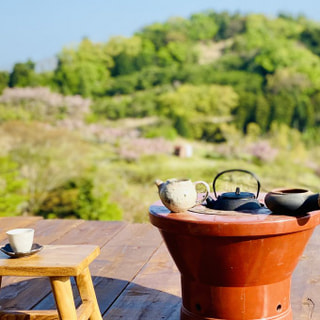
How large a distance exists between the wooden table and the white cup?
0.48 metres

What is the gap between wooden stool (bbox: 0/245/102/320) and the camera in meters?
1.56

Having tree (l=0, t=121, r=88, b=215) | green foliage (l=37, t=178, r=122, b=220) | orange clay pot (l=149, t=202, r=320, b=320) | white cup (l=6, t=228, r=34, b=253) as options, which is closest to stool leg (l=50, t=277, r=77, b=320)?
white cup (l=6, t=228, r=34, b=253)

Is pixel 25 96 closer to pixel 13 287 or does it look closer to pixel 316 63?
pixel 316 63

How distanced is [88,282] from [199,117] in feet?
47.8

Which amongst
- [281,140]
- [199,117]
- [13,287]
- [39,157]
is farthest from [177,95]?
[13,287]

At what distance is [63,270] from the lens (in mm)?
1556

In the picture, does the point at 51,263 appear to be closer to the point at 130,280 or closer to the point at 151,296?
the point at 151,296

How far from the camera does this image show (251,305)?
1688 millimetres

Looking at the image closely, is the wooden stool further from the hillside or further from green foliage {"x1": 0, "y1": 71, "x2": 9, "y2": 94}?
green foliage {"x1": 0, "y1": 71, "x2": 9, "y2": 94}

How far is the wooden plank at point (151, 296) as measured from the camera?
6.50 ft

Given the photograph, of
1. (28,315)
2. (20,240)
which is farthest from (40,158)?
(20,240)

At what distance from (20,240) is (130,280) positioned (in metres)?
0.81

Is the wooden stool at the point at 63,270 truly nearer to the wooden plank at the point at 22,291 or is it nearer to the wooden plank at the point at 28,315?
the wooden plank at the point at 28,315

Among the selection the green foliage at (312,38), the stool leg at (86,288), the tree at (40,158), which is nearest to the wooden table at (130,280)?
the stool leg at (86,288)
